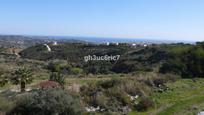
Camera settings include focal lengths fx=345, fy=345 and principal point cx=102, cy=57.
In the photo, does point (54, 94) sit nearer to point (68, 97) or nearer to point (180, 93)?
point (68, 97)

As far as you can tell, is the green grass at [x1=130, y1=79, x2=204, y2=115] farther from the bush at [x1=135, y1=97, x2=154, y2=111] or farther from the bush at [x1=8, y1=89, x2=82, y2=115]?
the bush at [x1=8, y1=89, x2=82, y2=115]

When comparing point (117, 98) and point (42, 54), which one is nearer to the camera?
point (117, 98)

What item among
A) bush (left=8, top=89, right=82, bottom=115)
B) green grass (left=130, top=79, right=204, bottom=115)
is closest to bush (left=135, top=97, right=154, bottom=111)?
green grass (left=130, top=79, right=204, bottom=115)

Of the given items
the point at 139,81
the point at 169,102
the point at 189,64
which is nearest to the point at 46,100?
the point at 169,102

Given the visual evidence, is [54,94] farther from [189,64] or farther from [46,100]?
[189,64]

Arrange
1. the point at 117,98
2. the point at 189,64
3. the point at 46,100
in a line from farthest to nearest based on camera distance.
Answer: the point at 189,64 → the point at 117,98 → the point at 46,100

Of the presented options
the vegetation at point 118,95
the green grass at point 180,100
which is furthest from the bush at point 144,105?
the green grass at point 180,100

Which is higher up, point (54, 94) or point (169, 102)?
point (54, 94)

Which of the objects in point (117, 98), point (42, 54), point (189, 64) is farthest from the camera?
point (42, 54)
